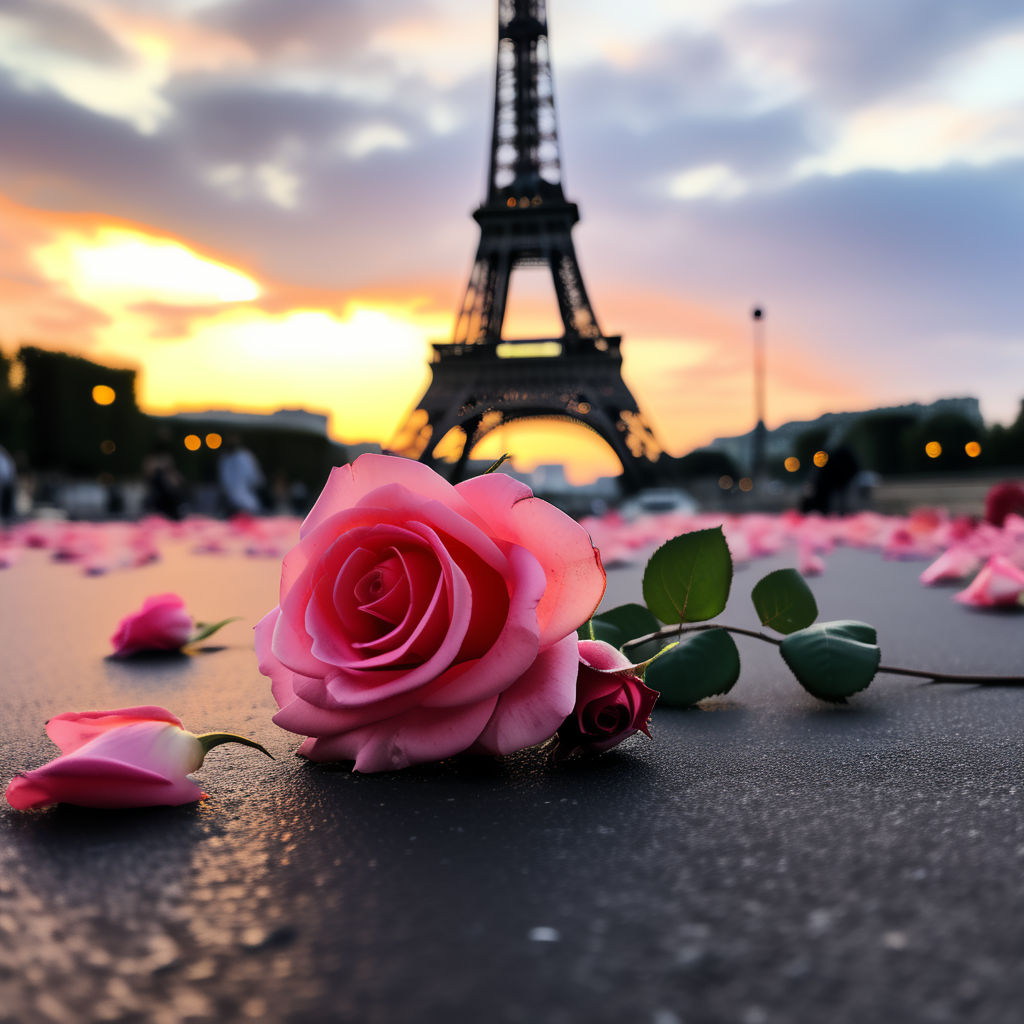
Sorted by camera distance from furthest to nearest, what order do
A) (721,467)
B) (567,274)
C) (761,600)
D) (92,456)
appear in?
(721,467) < (92,456) < (567,274) < (761,600)

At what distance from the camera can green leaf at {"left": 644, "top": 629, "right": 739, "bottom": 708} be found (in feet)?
4.63

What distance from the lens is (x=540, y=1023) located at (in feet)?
1.84

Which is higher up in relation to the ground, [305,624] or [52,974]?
[305,624]

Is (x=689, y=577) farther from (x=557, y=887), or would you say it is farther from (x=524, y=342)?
(x=524, y=342)

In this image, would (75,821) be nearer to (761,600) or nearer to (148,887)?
(148,887)

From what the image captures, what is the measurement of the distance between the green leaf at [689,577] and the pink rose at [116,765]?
2.16 ft

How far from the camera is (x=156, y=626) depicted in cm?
221

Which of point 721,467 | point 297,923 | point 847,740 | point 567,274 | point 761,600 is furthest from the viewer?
point 721,467

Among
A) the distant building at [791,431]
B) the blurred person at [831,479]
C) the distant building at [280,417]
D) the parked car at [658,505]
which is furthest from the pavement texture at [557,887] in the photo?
the distant building at [280,417]

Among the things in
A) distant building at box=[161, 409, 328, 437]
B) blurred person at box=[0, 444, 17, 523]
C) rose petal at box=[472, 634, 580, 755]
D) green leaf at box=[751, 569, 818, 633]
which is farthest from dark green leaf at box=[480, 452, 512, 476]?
distant building at box=[161, 409, 328, 437]

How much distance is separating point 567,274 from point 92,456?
945 inches

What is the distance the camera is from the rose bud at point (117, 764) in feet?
3.03

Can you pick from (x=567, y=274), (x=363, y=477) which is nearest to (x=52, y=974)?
(x=363, y=477)

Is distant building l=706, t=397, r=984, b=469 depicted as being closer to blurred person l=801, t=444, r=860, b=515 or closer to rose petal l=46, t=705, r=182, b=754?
blurred person l=801, t=444, r=860, b=515
